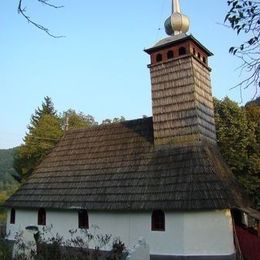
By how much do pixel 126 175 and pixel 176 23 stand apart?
8.19 metres

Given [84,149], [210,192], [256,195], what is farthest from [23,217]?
[256,195]

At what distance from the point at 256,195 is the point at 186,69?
9738mm

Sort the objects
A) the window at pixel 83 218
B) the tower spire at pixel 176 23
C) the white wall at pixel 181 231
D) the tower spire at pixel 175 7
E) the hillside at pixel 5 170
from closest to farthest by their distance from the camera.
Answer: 1. the white wall at pixel 181 231
2. the window at pixel 83 218
3. the tower spire at pixel 176 23
4. the tower spire at pixel 175 7
5. the hillside at pixel 5 170

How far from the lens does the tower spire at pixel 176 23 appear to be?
66.5 ft

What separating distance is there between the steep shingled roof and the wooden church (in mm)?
43

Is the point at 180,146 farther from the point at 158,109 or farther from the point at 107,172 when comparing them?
the point at 107,172

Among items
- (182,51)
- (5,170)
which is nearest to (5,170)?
(5,170)

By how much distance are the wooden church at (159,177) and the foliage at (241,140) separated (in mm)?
5672

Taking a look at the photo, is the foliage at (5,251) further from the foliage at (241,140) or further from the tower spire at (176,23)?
the foliage at (241,140)

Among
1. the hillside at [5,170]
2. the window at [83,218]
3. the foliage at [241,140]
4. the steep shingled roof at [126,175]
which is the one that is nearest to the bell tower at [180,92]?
the steep shingled roof at [126,175]

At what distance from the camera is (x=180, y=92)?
1817cm

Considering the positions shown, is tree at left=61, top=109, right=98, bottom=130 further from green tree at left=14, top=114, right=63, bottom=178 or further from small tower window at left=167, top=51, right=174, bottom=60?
small tower window at left=167, top=51, right=174, bottom=60

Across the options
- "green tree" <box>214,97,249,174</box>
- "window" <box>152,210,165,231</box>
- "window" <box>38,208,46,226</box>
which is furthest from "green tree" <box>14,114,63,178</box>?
"window" <box>152,210,165,231</box>

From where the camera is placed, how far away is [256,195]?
23.6m
